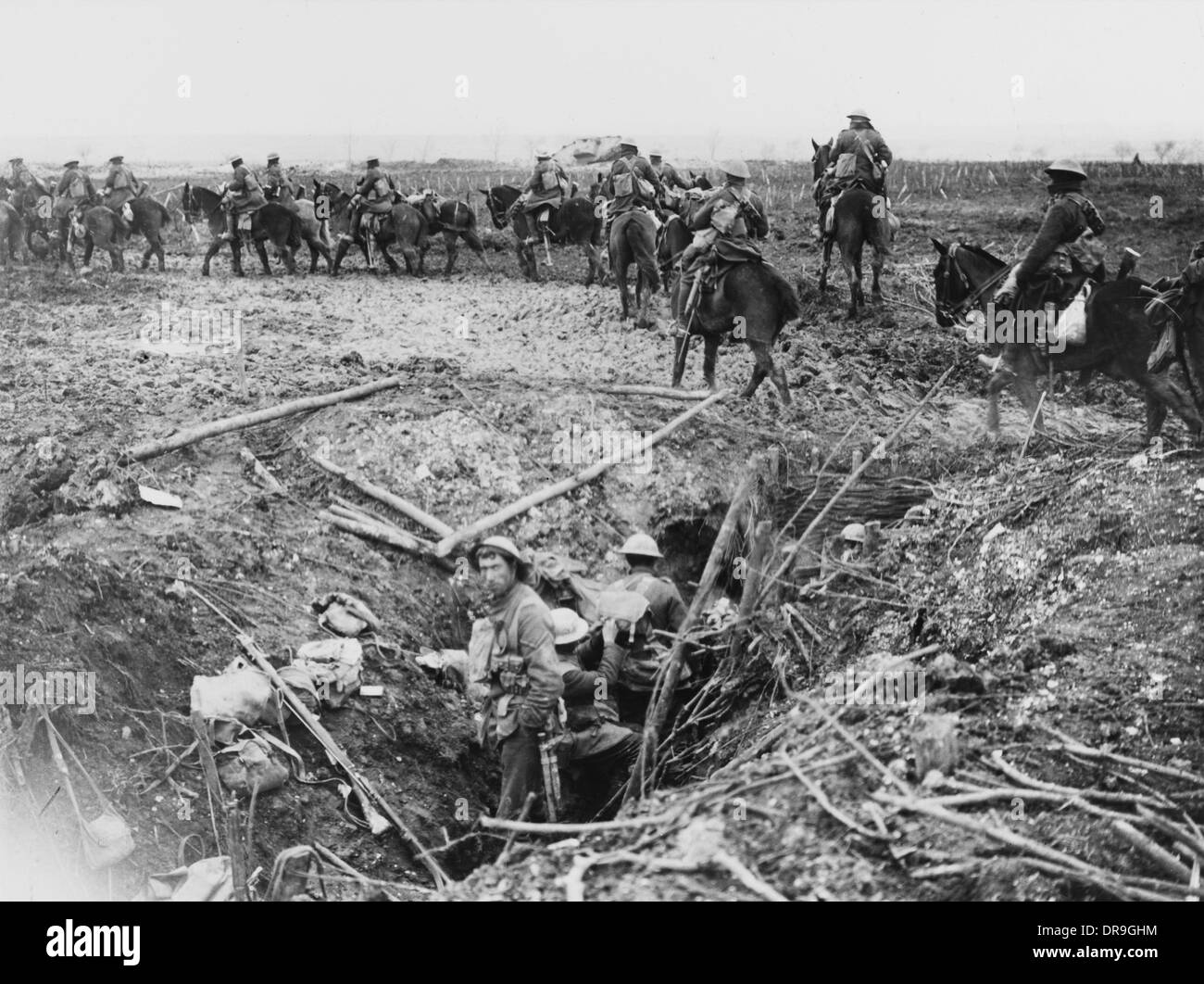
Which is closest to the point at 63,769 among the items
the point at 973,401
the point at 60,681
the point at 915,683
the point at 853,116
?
the point at 60,681

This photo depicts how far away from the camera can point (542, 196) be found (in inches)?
538

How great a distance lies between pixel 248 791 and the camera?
5930 mm

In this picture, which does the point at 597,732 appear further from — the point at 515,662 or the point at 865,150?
the point at 865,150

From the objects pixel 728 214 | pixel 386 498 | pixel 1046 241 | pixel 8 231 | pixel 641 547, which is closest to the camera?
pixel 641 547

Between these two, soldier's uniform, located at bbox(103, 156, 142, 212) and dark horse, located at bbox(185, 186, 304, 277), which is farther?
soldier's uniform, located at bbox(103, 156, 142, 212)

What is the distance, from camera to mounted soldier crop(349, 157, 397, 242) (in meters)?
13.8

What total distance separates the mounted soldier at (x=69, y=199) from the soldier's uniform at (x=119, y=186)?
20 centimetres

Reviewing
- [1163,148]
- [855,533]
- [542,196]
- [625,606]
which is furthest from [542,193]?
[1163,148]

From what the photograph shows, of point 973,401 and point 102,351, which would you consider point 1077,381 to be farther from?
point 102,351

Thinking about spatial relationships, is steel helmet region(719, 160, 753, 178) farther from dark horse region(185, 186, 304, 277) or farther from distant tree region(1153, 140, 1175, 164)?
distant tree region(1153, 140, 1175, 164)

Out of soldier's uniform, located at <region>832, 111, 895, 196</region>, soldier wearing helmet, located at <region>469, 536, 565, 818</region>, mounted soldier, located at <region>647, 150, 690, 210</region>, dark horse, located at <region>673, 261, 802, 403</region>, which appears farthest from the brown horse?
soldier wearing helmet, located at <region>469, 536, 565, 818</region>

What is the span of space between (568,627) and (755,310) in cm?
331

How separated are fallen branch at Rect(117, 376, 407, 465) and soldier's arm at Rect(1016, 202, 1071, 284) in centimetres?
425

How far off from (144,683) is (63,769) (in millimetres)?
632
